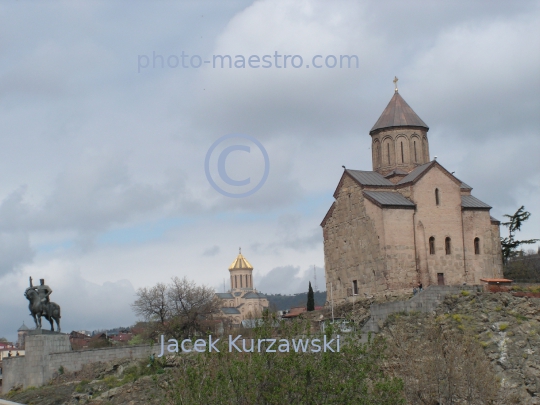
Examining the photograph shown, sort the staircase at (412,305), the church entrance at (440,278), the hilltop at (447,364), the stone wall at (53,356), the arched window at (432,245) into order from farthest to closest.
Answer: the arched window at (432,245) → the church entrance at (440,278) → the stone wall at (53,356) → the staircase at (412,305) → the hilltop at (447,364)

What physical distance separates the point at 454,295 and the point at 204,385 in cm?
1646

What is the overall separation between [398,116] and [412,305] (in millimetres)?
12289

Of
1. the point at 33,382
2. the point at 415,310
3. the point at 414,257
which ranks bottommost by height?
the point at 33,382

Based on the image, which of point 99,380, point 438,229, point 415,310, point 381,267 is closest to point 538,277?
point 438,229

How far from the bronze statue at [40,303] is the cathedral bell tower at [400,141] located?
17.0m

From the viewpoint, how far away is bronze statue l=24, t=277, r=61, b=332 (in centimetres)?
3247

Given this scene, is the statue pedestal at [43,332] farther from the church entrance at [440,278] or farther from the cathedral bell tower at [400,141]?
the cathedral bell tower at [400,141]

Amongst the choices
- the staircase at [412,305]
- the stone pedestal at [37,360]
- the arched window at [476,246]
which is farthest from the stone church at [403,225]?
the stone pedestal at [37,360]

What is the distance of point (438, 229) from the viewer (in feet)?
121

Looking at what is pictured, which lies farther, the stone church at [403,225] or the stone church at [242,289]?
the stone church at [242,289]

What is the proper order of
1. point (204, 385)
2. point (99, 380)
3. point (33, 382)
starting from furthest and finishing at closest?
point (33, 382) < point (99, 380) < point (204, 385)

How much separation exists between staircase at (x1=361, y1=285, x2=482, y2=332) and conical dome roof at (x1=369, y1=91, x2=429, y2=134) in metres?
10.9

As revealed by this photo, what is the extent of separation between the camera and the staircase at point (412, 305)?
30.5m

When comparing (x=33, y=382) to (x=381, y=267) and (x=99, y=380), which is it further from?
(x=381, y=267)
